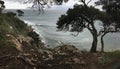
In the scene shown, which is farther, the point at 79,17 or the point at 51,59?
the point at 79,17

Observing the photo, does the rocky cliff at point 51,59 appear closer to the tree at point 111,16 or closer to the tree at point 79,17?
the tree at point 111,16

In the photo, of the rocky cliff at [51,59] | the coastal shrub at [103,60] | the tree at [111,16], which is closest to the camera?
the rocky cliff at [51,59]

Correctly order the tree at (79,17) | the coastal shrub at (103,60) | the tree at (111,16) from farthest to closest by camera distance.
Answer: the tree at (79,17), the tree at (111,16), the coastal shrub at (103,60)

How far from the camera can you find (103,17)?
30.6 metres

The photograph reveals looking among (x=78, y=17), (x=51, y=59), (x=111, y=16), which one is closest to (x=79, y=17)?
(x=78, y=17)

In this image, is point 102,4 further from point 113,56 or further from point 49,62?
point 49,62

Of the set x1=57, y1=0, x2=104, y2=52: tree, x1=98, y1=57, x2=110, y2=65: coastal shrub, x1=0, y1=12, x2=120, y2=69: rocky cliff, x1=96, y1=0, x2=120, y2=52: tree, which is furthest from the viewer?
x1=57, y1=0, x2=104, y2=52: tree

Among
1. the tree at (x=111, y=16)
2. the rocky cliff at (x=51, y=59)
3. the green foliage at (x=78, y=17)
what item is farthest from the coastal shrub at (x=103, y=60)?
the green foliage at (x=78, y=17)

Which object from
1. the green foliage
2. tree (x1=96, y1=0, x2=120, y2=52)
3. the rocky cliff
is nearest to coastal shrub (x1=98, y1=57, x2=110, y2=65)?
the rocky cliff

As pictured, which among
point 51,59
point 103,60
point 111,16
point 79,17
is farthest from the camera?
point 79,17

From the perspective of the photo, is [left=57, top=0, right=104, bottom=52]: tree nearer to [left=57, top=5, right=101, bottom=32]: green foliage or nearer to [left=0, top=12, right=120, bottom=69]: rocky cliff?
[left=57, top=5, right=101, bottom=32]: green foliage

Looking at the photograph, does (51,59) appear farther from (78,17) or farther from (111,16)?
(78,17)

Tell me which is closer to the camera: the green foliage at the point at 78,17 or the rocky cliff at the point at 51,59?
the rocky cliff at the point at 51,59

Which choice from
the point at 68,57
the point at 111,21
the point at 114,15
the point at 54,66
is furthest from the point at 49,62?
the point at 111,21
